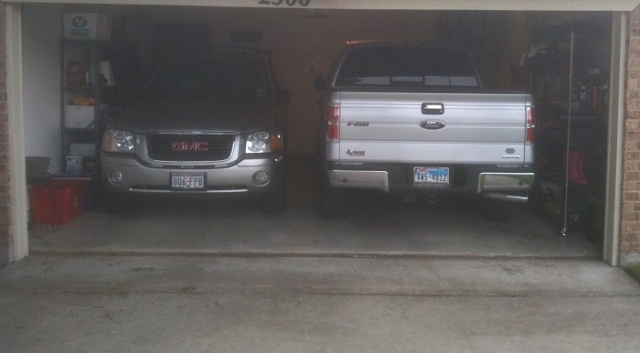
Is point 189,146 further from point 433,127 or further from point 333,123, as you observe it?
point 433,127

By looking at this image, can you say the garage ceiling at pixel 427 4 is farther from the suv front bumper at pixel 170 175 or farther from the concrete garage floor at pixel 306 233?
the concrete garage floor at pixel 306 233

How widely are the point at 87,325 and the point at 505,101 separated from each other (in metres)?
4.32

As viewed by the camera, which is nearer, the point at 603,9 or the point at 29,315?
the point at 29,315

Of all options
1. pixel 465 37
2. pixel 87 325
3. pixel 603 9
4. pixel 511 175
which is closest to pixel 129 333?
pixel 87 325

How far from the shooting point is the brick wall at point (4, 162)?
26.0 ft

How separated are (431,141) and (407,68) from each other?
1.90 meters

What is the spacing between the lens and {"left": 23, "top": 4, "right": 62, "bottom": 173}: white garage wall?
10031 millimetres

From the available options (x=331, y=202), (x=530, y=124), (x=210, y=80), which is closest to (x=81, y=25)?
(x=210, y=80)

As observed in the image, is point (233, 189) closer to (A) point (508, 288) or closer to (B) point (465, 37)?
(A) point (508, 288)

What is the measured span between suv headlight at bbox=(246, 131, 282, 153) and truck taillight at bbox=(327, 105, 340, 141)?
3.26 ft

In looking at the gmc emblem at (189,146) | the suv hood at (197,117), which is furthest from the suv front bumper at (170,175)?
the suv hood at (197,117)

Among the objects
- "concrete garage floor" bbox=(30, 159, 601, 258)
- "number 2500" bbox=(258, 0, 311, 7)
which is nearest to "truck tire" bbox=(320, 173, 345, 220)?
"concrete garage floor" bbox=(30, 159, 601, 258)

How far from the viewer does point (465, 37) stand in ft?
46.6

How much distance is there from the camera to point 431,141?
8.69 m
